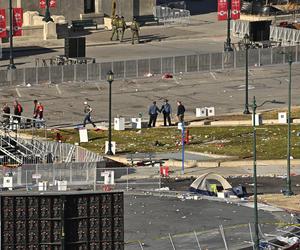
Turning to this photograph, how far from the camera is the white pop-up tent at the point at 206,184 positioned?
Answer: 6000 centimetres

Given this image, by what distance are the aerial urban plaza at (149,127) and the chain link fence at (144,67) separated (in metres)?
0.08

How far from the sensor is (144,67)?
91375 mm

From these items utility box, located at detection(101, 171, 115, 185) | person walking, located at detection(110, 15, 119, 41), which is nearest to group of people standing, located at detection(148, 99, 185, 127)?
utility box, located at detection(101, 171, 115, 185)

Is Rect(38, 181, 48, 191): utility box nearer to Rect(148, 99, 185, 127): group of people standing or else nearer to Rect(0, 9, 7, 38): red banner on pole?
Rect(148, 99, 185, 127): group of people standing

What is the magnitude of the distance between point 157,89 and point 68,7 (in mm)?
20911

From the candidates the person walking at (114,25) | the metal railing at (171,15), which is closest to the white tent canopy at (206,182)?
the person walking at (114,25)

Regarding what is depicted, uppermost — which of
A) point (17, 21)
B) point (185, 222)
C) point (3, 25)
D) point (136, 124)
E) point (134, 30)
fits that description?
point (17, 21)

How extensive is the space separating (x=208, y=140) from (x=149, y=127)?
4.56 metres

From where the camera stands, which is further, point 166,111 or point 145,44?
point 145,44

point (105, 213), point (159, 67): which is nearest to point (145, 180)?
point (105, 213)

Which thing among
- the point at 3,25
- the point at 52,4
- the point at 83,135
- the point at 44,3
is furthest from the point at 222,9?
the point at 83,135

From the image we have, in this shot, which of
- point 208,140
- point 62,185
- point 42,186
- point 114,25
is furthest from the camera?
point 114,25

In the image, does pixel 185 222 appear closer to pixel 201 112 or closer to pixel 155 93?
pixel 201 112

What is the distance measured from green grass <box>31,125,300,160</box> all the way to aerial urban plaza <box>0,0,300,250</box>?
10 cm
